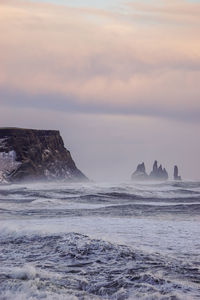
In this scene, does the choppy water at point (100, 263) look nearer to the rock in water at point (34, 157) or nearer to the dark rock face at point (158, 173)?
the rock in water at point (34, 157)

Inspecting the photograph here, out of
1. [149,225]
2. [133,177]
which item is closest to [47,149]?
[133,177]

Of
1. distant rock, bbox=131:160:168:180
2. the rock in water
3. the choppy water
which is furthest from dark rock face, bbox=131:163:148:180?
the choppy water

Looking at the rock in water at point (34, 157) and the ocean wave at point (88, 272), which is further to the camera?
the rock in water at point (34, 157)

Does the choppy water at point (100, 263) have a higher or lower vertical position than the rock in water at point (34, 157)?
lower

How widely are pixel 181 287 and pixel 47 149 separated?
91369mm

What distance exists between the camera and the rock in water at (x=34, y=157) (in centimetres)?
8438

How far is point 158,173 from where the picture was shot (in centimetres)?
13788

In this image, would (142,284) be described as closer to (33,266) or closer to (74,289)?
(74,289)

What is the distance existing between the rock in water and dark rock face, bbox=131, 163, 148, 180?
31.3 m

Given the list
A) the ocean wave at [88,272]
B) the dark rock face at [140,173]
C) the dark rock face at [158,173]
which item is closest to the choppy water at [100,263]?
the ocean wave at [88,272]

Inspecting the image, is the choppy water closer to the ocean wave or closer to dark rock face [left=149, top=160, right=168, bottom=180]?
the ocean wave

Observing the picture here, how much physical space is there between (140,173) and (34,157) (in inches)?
1893

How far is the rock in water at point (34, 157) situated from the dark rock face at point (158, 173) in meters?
38.0

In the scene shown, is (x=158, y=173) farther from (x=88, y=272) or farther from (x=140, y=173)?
(x=88, y=272)
